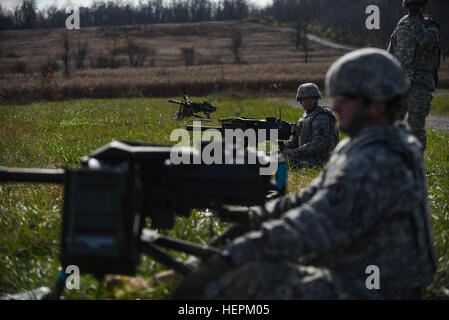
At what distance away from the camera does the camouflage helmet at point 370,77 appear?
8.02 feet

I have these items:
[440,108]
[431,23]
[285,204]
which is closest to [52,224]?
[285,204]

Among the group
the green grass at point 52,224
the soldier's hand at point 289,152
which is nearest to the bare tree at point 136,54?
the green grass at point 52,224

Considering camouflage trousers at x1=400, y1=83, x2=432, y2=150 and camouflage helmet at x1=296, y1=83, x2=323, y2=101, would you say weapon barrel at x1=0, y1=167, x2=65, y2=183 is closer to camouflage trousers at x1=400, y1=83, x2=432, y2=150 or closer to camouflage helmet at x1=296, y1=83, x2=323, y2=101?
camouflage helmet at x1=296, y1=83, x2=323, y2=101

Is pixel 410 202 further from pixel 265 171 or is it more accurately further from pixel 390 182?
pixel 265 171

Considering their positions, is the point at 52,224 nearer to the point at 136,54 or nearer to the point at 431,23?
the point at 431,23

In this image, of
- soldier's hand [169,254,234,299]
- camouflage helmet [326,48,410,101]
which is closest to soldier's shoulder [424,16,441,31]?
camouflage helmet [326,48,410,101]

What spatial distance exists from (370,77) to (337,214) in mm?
767

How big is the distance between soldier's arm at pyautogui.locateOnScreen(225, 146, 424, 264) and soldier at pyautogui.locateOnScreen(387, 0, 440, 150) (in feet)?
18.2

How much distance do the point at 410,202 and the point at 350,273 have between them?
1.85 ft

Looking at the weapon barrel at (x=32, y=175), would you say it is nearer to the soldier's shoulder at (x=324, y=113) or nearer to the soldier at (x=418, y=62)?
the soldier's shoulder at (x=324, y=113)

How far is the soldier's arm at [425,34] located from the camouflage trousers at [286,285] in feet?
18.5

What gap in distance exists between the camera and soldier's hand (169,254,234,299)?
2.38 meters

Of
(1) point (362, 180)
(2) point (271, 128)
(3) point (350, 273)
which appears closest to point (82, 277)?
(3) point (350, 273)
